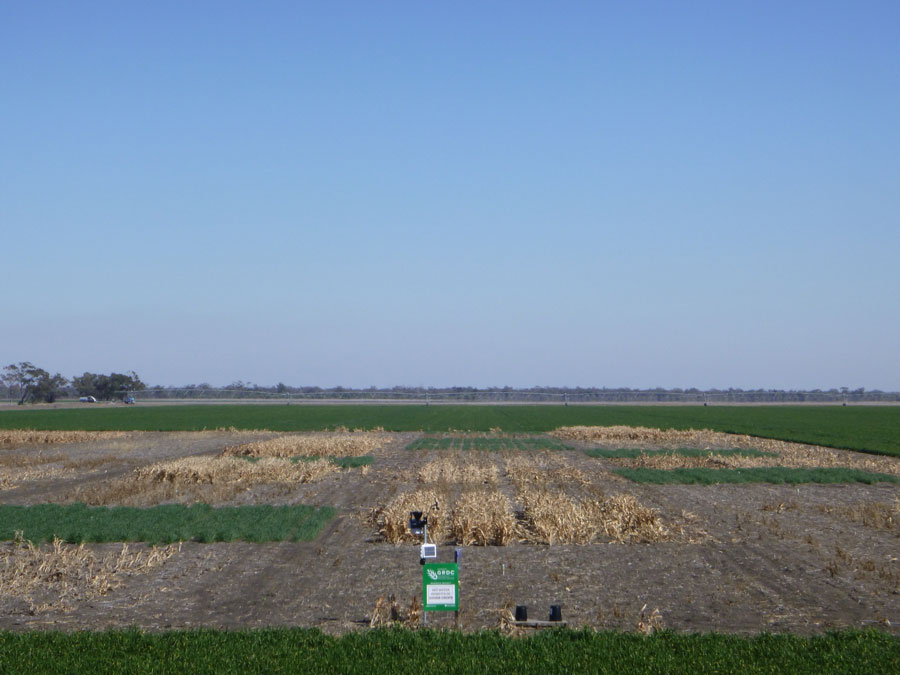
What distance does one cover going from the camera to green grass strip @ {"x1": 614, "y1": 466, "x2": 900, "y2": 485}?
2658cm

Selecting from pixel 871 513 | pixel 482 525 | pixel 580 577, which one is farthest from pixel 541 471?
pixel 580 577

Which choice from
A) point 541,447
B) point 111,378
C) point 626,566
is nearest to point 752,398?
point 111,378

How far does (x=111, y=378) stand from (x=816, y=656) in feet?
563

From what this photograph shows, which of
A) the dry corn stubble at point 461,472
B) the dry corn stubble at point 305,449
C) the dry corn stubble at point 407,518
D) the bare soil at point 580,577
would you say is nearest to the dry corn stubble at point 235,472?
the dry corn stubble at point 461,472

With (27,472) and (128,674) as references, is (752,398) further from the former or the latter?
(128,674)

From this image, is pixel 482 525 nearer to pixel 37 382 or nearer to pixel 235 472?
pixel 235 472

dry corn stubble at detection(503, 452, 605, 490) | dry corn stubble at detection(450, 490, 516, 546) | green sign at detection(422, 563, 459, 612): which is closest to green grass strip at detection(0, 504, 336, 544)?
dry corn stubble at detection(450, 490, 516, 546)

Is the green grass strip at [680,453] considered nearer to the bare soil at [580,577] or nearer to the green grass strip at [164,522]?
the bare soil at [580,577]

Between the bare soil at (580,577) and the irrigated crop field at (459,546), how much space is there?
5 cm

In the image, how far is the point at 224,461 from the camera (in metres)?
31.0

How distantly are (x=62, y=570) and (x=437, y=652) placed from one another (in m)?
7.61

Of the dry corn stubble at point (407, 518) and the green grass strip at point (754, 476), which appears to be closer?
the dry corn stubble at point (407, 518)

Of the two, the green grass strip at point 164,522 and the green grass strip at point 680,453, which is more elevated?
the green grass strip at point 680,453

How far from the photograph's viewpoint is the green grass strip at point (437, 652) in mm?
8688
